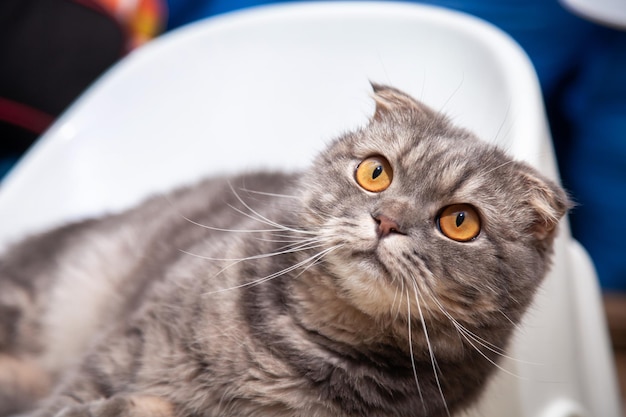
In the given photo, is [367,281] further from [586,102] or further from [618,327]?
[618,327]

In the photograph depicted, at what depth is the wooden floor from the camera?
2166 millimetres

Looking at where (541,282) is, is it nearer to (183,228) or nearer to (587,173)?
(183,228)

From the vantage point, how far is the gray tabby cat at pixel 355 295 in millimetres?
938

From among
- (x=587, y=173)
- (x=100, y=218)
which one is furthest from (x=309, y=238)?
(x=587, y=173)

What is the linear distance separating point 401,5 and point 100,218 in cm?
102

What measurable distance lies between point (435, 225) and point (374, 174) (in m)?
0.14

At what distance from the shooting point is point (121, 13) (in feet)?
7.16

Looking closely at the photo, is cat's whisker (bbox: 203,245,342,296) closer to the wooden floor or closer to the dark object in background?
the dark object in background

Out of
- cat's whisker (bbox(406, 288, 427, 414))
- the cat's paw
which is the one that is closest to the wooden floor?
cat's whisker (bbox(406, 288, 427, 414))

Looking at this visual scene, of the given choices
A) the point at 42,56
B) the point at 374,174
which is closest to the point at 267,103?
the point at 42,56

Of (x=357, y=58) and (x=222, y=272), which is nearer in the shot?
(x=222, y=272)

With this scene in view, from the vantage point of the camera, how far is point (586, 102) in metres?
2.00

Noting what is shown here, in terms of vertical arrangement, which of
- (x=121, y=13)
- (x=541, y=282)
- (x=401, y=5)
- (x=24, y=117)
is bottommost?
(x=24, y=117)

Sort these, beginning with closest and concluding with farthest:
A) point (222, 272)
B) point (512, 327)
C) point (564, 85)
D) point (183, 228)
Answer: point (512, 327) → point (222, 272) → point (183, 228) → point (564, 85)
